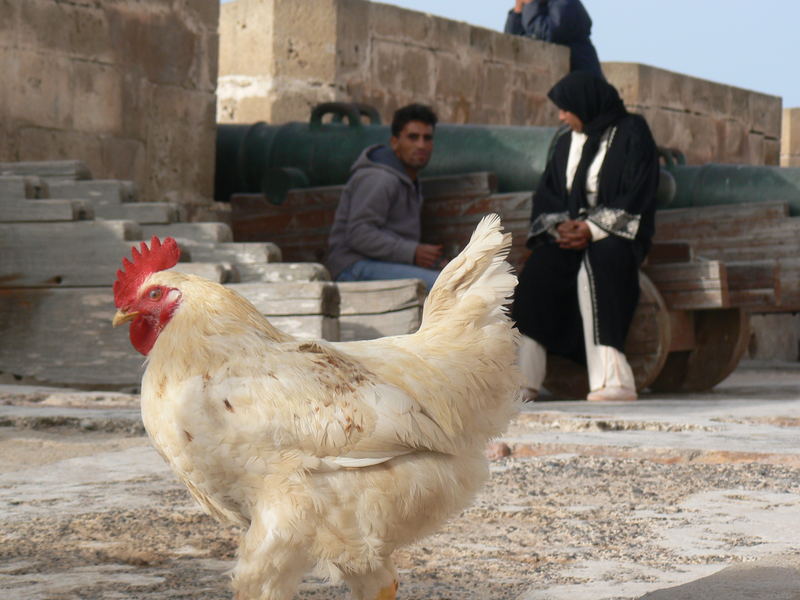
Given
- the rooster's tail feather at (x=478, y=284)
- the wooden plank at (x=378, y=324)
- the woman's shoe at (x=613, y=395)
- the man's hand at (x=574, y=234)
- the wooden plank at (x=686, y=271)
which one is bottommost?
the woman's shoe at (x=613, y=395)

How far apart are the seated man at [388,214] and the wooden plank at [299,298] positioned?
0.88 metres

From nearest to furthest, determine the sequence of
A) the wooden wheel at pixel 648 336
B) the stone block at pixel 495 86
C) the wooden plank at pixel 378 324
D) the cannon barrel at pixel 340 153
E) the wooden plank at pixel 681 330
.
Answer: the wooden plank at pixel 378 324
the wooden wheel at pixel 648 336
the wooden plank at pixel 681 330
the cannon barrel at pixel 340 153
the stone block at pixel 495 86

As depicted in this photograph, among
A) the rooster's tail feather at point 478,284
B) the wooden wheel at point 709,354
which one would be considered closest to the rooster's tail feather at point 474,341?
the rooster's tail feather at point 478,284

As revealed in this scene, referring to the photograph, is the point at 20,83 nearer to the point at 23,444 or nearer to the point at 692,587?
the point at 23,444

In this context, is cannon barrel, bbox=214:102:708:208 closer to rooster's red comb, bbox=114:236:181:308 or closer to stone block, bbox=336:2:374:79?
stone block, bbox=336:2:374:79

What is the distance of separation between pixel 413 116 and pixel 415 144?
16cm

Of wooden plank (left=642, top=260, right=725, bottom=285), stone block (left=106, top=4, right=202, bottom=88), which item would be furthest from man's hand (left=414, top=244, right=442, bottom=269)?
stone block (left=106, top=4, right=202, bottom=88)

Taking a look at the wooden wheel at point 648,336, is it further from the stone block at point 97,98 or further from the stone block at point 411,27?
the stone block at point 411,27

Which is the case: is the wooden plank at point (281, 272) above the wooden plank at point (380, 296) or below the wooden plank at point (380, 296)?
above

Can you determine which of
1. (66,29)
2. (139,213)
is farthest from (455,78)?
(139,213)

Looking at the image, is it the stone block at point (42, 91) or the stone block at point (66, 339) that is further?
the stone block at point (42, 91)

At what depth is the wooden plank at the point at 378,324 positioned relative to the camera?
638cm

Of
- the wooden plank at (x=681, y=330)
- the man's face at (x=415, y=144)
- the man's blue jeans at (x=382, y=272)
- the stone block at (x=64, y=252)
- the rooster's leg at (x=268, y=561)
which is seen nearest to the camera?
the rooster's leg at (x=268, y=561)

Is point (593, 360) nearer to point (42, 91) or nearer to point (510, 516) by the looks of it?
point (510, 516)
